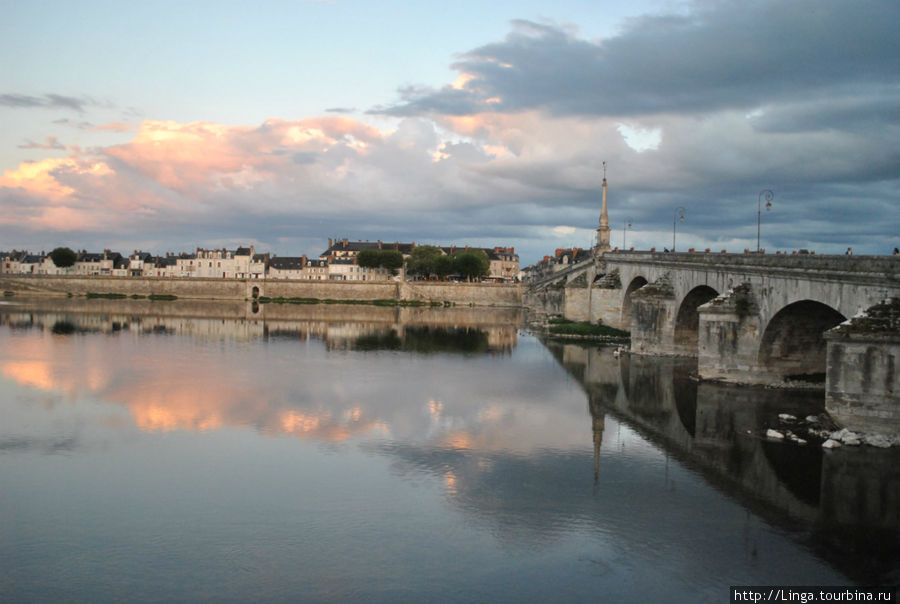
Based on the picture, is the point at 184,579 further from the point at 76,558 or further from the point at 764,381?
the point at 764,381

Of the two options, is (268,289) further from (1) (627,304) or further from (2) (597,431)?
(2) (597,431)

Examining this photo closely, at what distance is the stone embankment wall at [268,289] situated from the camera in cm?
9825

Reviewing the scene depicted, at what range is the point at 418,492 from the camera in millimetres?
15062

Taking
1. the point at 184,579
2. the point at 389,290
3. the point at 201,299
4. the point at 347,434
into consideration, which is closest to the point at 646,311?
the point at 347,434

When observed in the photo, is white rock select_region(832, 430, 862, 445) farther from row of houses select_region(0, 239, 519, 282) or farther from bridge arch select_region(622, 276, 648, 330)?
row of houses select_region(0, 239, 519, 282)

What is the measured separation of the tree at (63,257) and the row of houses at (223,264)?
3.11 meters

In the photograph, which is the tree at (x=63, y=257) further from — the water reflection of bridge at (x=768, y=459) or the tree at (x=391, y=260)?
the water reflection of bridge at (x=768, y=459)

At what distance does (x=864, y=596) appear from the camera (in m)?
10.8

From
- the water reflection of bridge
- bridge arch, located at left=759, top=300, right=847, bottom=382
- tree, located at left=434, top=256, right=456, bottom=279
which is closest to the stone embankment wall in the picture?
tree, located at left=434, top=256, right=456, bottom=279

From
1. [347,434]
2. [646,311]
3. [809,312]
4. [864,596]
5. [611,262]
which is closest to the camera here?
[864,596]

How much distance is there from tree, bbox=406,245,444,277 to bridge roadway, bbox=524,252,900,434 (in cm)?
6618

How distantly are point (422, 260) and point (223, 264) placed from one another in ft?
125

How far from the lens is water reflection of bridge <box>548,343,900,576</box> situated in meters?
13.6

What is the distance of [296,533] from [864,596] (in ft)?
30.4
